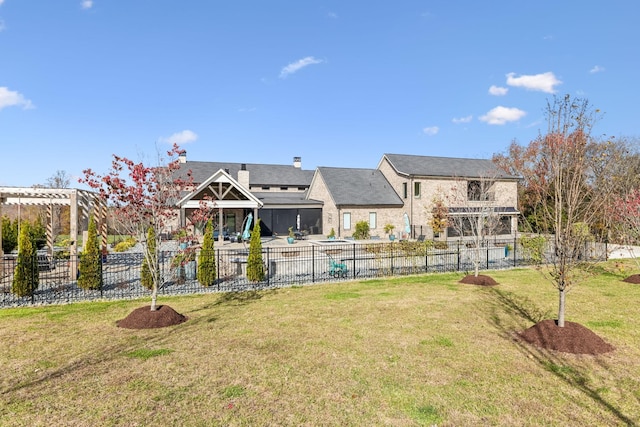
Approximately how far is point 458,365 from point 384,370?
143cm

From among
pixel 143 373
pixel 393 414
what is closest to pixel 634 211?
pixel 393 414

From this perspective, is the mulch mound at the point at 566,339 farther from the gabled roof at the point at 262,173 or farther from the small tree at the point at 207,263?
the gabled roof at the point at 262,173

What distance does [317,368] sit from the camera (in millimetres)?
6727

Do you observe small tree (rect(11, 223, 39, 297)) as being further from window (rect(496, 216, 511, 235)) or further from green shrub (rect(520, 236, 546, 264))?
window (rect(496, 216, 511, 235))

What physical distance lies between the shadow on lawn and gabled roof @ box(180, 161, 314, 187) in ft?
101

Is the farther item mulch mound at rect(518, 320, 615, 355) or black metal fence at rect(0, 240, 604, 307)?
black metal fence at rect(0, 240, 604, 307)

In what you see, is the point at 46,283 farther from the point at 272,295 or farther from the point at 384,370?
the point at 384,370

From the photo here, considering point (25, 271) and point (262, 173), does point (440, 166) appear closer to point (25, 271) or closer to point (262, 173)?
point (262, 173)

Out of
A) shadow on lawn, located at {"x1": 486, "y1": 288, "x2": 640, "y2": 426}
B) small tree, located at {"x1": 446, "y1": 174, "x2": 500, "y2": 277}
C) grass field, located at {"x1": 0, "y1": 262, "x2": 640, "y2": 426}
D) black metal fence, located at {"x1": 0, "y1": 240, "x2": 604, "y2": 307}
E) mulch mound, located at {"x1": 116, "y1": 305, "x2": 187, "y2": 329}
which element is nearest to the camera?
grass field, located at {"x1": 0, "y1": 262, "x2": 640, "y2": 426}

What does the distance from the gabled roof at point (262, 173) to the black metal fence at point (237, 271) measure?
69.8 feet

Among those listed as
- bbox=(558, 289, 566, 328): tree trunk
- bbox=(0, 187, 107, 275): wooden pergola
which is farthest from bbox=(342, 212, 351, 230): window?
bbox=(558, 289, 566, 328): tree trunk

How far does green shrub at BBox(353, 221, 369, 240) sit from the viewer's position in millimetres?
31562

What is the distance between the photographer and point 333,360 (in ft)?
23.3


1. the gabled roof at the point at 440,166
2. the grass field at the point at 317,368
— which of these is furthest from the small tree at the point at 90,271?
the gabled roof at the point at 440,166
